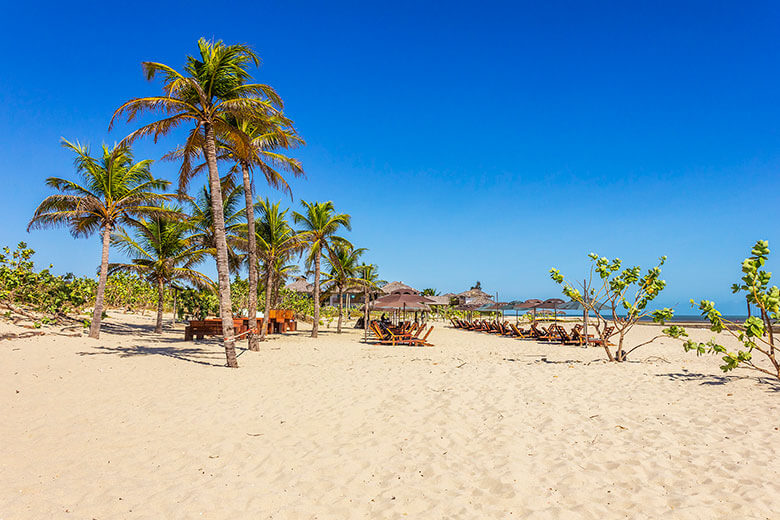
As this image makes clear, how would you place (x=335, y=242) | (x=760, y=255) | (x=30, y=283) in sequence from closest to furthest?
1. (x=760, y=255)
2. (x=30, y=283)
3. (x=335, y=242)

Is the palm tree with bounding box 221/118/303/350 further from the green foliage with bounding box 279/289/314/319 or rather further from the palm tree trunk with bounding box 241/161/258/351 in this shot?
the green foliage with bounding box 279/289/314/319

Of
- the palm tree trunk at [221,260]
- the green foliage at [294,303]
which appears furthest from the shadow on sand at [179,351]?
the green foliage at [294,303]

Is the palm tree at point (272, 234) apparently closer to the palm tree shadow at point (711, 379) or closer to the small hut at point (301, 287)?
the palm tree shadow at point (711, 379)

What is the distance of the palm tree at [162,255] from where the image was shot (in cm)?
1675

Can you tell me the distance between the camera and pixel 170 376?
26.7 ft

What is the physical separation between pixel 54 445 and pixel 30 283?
14.0 meters

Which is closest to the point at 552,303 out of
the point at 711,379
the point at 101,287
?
the point at 711,379

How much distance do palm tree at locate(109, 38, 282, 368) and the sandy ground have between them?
2.36m

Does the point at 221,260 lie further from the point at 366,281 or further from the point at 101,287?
the point at 366,281

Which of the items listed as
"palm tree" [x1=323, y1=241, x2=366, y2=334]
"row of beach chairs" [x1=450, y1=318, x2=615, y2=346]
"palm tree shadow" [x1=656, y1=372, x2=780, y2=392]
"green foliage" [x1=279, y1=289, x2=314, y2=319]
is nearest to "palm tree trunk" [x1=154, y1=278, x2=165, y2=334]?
"palm tree" [x1=323, y1=241, x2=366, y2=334]

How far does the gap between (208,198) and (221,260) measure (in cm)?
1101

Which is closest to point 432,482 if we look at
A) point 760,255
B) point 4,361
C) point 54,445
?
point 54,445

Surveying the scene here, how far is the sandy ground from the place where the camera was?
329 centimetres

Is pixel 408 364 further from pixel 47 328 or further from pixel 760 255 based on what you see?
pixel 47 328
